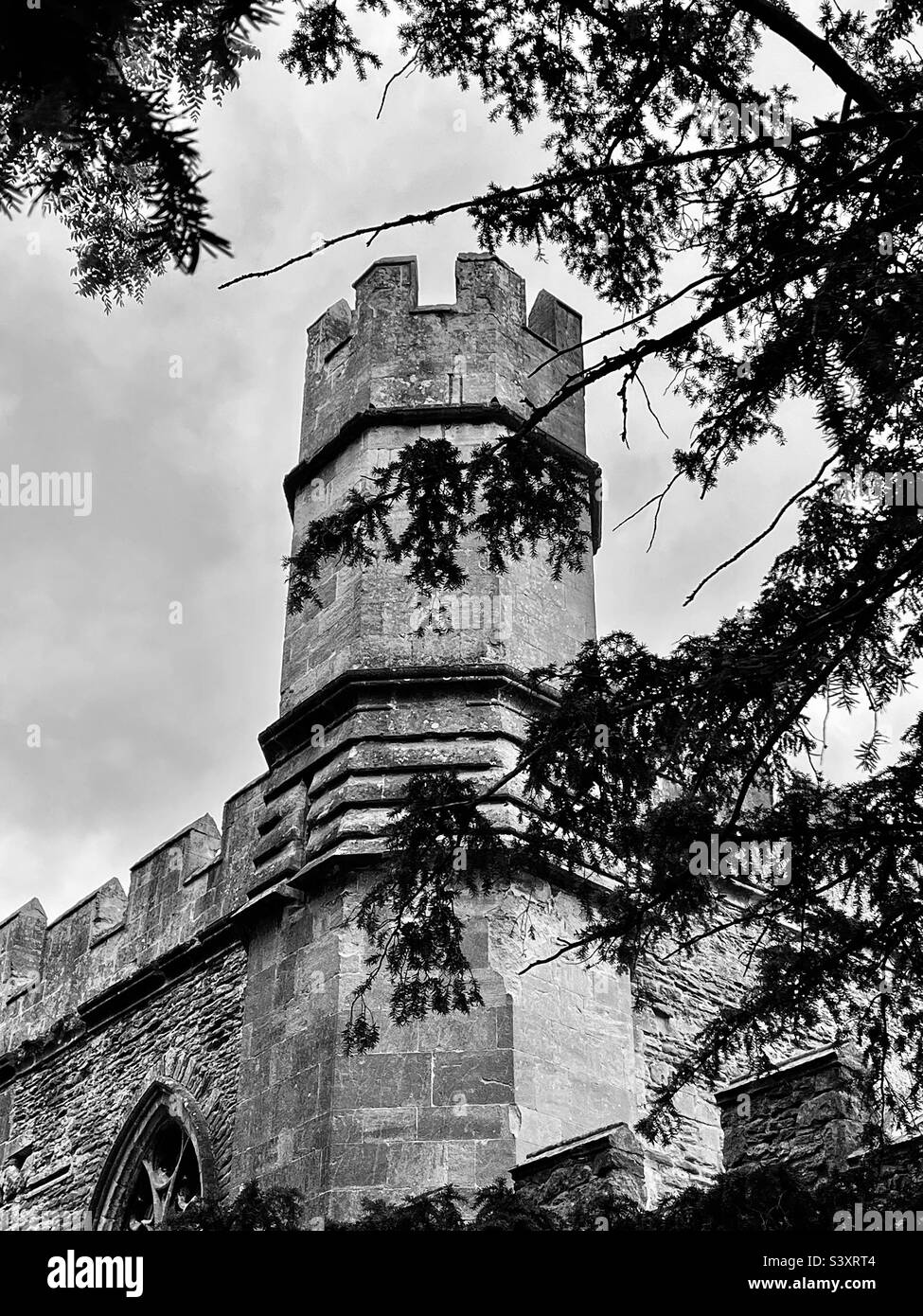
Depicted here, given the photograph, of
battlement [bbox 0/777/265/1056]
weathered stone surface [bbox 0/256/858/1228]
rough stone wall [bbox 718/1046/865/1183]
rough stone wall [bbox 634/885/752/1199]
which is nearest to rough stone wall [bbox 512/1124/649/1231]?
weathered stone surface [bbox 0/256/858/1228]

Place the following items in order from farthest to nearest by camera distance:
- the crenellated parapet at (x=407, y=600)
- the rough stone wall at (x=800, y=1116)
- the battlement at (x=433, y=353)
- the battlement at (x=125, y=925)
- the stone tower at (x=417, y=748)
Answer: the battlement at (x=125, y=925), the battlement at (x=433, y=353), the crenellated parapet at (x=407, y=600), the stone tower at (x=417, y=748), the rough stone wall at (x=800, y=1116)

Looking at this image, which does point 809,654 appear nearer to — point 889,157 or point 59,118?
point 889,157

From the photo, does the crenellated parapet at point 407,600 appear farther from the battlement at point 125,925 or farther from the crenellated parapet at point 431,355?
the battlement at point 125,925

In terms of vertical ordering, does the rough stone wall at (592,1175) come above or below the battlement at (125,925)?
below

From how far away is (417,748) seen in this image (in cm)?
713

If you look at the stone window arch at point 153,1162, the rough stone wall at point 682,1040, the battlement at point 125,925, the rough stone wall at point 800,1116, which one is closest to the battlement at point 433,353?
the battlement at point 125,925

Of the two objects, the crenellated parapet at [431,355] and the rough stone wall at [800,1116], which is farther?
the crenellated parapet at [431,355]

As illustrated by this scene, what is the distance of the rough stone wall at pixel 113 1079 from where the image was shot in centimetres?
780

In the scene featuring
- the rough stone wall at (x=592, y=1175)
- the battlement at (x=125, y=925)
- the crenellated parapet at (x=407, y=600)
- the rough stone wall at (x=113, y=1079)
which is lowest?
the rough stone wall at (x=592, y=1175)

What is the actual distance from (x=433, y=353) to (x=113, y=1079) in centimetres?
457

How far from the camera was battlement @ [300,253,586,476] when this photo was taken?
808cm

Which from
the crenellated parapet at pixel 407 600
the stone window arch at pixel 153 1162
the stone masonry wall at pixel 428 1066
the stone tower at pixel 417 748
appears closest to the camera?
the stone masonry wall at pixel 428 1066

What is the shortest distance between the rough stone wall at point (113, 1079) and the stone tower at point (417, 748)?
0.81 metres
